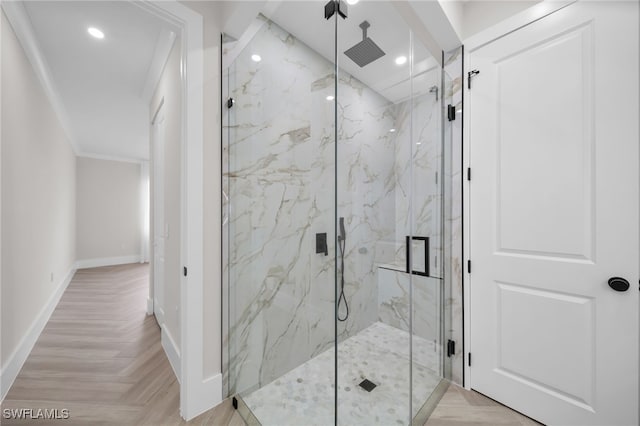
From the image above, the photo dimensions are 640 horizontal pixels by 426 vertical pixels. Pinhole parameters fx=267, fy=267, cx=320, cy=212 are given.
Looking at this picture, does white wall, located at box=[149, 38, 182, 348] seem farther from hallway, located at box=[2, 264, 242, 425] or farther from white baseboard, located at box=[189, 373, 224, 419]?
white baseboard, located at box=[189, 373, 224, 419]

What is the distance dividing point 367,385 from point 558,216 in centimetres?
142

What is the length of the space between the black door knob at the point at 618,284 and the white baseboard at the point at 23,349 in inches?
139

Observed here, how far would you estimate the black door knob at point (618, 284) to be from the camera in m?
1.23

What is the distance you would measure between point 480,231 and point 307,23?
1765 mm

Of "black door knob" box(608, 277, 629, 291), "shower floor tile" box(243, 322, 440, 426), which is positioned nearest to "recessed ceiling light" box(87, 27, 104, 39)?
"shower floor tile" box(243, 322, 440, 426)

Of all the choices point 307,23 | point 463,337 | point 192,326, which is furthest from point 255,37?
point 463,337

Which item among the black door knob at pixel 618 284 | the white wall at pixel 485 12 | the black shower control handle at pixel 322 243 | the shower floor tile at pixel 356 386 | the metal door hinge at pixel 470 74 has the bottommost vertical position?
the shower floor tile at pixel 356 386

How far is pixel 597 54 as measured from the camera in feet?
4.24

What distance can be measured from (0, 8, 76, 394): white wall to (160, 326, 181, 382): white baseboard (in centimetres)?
94

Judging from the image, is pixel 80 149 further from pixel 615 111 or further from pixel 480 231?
pixel 615 111

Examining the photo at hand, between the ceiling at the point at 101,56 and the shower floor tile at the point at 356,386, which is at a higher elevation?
the ceiling at the point at 101,56

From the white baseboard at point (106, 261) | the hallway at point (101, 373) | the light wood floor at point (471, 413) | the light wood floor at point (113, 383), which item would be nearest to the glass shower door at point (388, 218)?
the light wood floor at point (471, 413)

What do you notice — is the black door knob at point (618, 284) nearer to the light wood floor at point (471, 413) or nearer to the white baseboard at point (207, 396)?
the light wood floor at point (471, 413)

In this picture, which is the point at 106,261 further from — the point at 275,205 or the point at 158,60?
the point at 275,205
